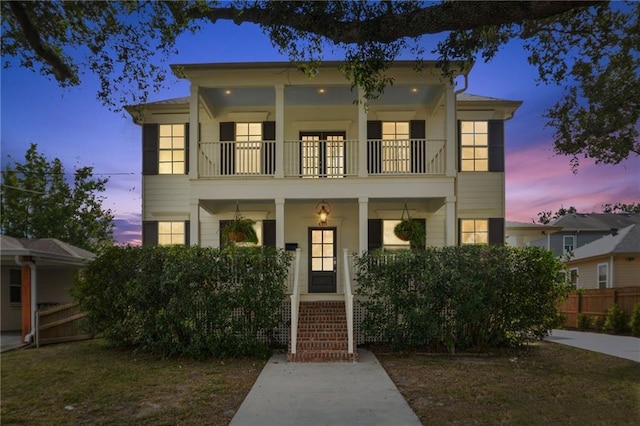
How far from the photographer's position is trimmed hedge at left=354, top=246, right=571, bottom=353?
8984 mm

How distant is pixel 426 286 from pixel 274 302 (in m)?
3.08

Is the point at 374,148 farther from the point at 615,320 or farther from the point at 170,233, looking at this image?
the point at 615,320

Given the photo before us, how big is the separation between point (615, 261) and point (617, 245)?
24.3 inches

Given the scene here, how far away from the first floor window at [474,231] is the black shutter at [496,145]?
1.49 metres

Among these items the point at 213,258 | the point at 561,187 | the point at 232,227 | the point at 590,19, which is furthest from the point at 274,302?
the point at 561,187

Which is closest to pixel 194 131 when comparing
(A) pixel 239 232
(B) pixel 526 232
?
(A) pixel 239 232

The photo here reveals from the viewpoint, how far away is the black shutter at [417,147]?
38.6ft

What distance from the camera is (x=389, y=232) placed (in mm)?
12797

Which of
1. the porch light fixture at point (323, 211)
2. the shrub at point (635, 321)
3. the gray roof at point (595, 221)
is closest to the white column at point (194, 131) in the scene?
the porch light fixture at point (323, 211)

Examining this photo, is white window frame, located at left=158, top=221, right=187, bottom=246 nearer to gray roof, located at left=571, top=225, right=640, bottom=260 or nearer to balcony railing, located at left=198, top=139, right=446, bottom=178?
balcony railing, located at left=198, top=139, right=446, bottom=178

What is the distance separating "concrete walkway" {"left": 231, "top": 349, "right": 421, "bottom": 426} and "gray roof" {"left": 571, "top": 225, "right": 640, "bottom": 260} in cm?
1245

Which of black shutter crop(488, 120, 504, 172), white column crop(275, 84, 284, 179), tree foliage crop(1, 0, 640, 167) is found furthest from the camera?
black shutter crop(488, 120, 504, 172)

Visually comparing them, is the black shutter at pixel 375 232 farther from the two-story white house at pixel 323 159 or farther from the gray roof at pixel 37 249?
the gray roof at pixel 37 249

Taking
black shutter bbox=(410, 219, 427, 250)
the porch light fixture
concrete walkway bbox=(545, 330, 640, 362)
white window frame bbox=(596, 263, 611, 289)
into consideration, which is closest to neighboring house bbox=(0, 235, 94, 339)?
the porch light fixture
